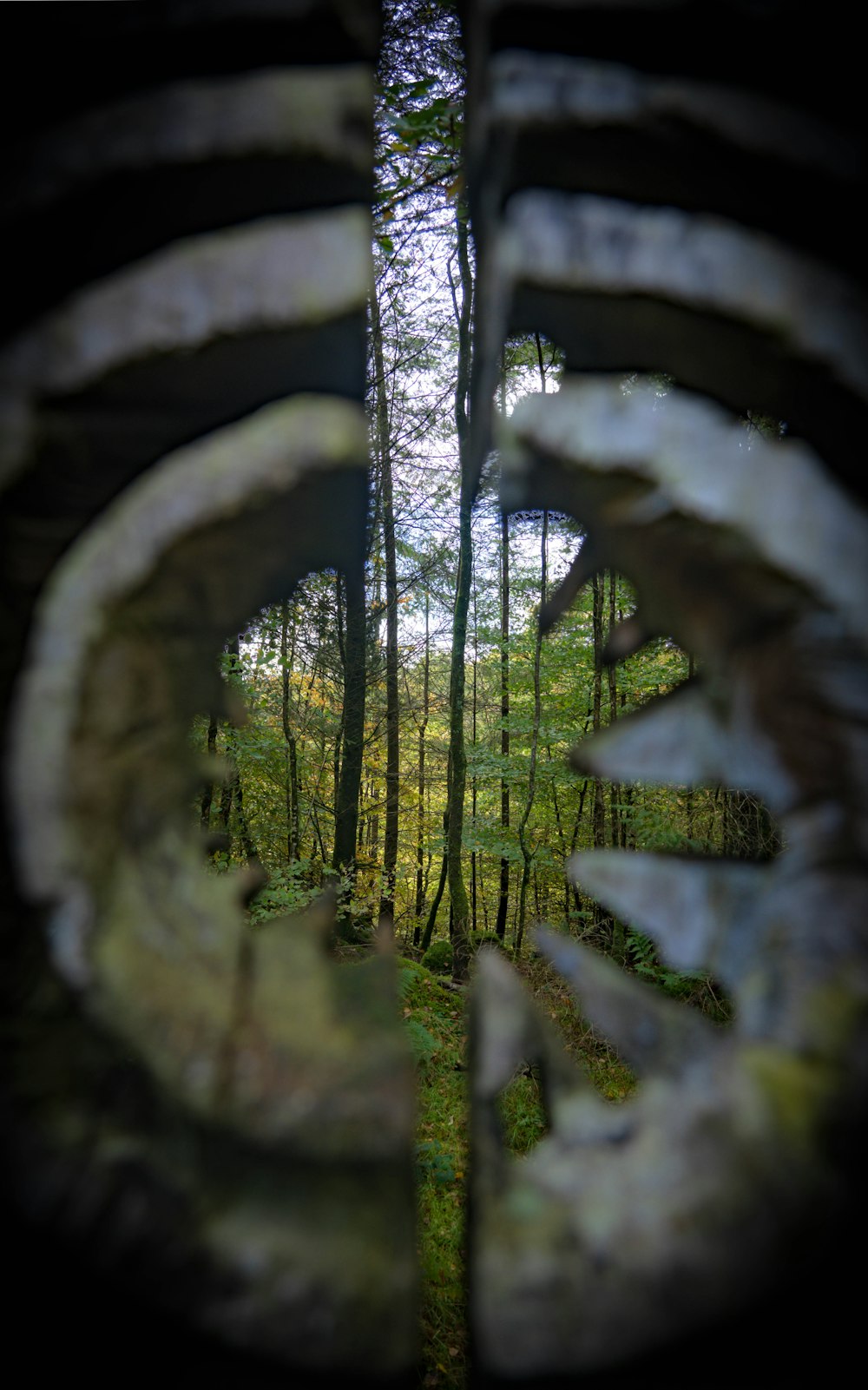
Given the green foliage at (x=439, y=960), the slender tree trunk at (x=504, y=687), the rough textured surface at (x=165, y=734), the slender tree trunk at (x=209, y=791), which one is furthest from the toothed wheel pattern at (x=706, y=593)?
the green foliage at (x=439, y=960)

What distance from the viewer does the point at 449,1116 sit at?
4.18 m

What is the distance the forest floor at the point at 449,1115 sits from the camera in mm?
2449

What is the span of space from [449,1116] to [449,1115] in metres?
0.01

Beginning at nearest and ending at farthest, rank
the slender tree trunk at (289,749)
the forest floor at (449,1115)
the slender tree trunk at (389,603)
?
1. the forest floor at (449,1115)
2. the slender tree trunk at (289,749)
3. the slender tree trunk at (389,603)

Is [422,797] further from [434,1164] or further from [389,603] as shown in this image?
[434,1164]

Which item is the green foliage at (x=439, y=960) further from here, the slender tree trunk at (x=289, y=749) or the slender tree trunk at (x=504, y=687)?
the slender tree trunk at (x=289, y=749)

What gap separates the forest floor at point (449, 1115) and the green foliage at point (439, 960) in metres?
1.11

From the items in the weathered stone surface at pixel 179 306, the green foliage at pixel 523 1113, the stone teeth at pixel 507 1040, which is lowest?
the green foliage at pixel 523 1113

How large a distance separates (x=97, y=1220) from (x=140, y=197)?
110cm

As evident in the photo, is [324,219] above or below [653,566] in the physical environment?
above

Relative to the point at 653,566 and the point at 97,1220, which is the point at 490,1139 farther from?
the point at 653,566

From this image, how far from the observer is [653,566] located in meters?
0.71

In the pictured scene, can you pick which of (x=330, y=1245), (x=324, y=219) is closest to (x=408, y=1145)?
(x=330, y=1245)

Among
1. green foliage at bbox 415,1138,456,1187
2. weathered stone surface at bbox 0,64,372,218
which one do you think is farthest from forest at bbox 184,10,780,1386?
weathered stone surface at bbox 0,64,372,218
